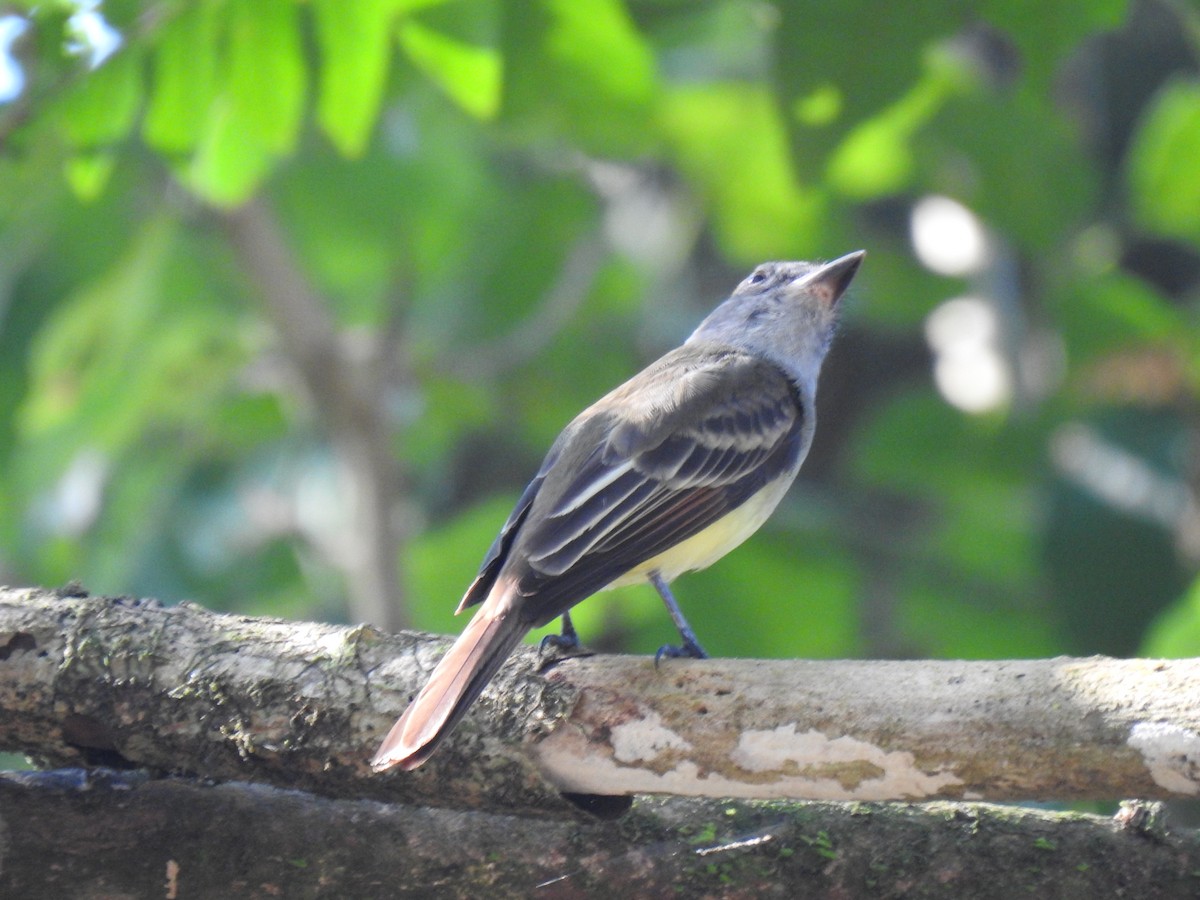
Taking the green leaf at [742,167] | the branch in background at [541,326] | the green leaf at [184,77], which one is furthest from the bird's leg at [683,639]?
the branch in background at [541,326]

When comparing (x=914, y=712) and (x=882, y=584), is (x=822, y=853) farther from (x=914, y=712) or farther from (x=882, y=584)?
(x=882, y=584)

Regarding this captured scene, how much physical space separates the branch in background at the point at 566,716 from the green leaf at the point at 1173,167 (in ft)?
13.2

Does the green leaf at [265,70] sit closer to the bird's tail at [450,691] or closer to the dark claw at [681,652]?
the bird's tail at [450,691]

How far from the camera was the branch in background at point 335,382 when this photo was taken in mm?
7703

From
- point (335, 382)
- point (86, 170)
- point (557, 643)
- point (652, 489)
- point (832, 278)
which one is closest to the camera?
point (557, 643)

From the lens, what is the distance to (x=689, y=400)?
5.16 m

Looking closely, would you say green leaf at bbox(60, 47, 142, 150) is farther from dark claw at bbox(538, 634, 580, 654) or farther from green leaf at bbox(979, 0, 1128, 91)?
green leaf at bbox(979, 0, 1128, 91)

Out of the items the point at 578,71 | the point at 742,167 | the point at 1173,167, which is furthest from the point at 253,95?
the point at 1173,167

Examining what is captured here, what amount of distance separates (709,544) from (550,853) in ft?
5.38

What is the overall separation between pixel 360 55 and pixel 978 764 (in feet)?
10.3

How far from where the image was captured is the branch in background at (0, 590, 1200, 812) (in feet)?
10.5

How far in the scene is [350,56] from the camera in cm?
500

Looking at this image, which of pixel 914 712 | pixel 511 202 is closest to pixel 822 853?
pixel 914 712

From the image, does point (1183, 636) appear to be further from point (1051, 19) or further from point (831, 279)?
point (1051, 19)
